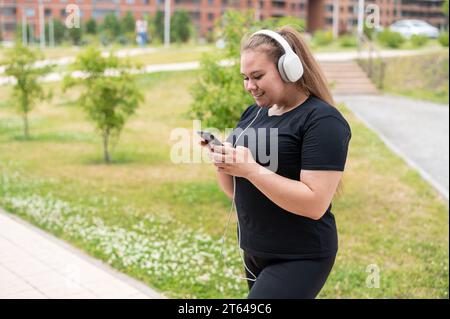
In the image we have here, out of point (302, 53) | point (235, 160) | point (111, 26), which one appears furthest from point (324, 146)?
point (111, 26)

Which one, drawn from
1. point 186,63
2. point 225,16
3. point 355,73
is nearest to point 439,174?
point 225,16

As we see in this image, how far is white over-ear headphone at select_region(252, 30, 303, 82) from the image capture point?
2.57 m

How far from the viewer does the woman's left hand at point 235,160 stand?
248cm

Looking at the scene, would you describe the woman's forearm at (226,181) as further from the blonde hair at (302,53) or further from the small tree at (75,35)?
the small tree at (75,35)

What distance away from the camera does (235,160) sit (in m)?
2.48

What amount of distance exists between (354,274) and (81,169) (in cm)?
667

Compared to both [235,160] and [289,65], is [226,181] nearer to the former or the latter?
[235,160]

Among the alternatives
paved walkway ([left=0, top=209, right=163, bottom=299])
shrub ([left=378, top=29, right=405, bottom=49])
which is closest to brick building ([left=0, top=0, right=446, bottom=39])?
shrub ([left=378, top=29, right=405, bottom=49])

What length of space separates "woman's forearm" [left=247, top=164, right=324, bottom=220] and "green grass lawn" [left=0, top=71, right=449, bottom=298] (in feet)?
11.6

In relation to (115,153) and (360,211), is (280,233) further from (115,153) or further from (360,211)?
(115,153)

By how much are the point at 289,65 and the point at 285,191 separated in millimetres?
496

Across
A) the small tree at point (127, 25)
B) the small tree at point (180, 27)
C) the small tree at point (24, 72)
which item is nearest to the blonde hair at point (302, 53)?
the small tree at point (24, 72)

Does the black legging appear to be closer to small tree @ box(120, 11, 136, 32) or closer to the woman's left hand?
the woman's left hand
